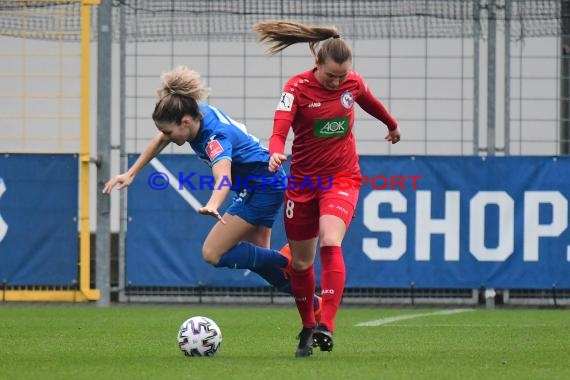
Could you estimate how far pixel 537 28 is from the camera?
12.9 meters

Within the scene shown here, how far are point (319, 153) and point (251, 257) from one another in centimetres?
87

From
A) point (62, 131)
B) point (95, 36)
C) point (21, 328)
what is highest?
point (95, 36)

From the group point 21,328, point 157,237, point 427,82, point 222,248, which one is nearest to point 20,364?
point 222,248

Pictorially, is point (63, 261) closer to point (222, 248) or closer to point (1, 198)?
point (1, 198)

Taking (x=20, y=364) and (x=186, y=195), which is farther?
(x=186, y=195)

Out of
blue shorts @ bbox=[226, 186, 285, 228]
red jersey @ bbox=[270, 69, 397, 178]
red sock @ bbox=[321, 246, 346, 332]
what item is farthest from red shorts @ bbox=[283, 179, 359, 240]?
blue shorts @ bbox=[226, 186, 285, 228]

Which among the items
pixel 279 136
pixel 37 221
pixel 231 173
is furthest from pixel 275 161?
pixel 37 221

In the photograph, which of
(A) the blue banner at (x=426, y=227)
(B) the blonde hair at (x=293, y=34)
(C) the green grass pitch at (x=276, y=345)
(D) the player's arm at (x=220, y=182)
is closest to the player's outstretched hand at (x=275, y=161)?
(D) the player's arm at (x=220, y=182)

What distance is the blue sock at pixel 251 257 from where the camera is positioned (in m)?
8.09

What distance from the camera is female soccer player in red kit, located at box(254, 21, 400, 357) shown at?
7348 millimetres

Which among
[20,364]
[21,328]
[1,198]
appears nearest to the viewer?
[20,364]

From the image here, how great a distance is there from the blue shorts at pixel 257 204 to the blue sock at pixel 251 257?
0.17m

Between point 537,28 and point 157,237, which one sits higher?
point 537,28

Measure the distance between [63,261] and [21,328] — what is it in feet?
10.0
